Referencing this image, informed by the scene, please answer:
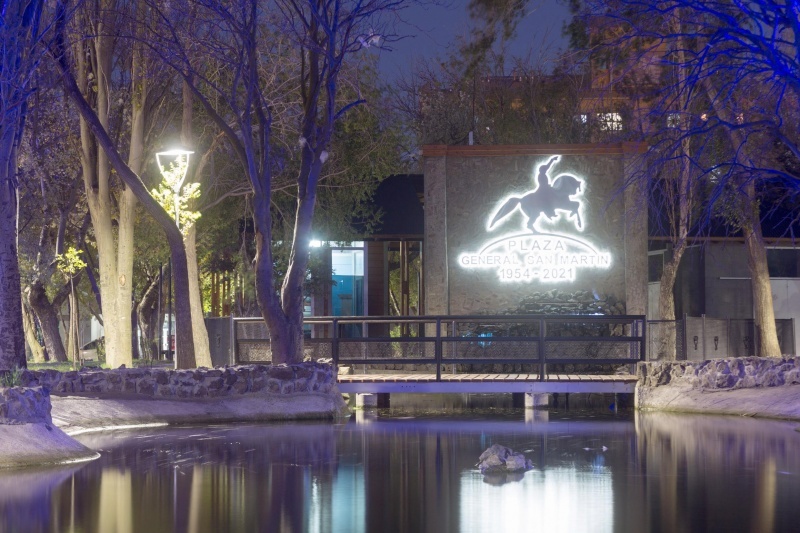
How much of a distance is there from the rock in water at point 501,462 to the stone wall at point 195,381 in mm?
7440

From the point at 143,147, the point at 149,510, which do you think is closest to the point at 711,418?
the point at 149,510

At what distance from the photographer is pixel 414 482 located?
35.2ft

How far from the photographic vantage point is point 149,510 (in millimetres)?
9102

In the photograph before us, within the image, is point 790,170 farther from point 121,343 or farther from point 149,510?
point 149,510

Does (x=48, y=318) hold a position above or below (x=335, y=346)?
above

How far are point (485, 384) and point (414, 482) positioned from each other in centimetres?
979

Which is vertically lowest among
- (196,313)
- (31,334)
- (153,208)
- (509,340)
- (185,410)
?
(185,410)

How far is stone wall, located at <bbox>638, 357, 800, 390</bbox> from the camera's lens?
19.1 m

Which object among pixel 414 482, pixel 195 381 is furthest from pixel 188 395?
pixel 414 482

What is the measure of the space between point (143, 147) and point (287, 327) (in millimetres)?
7996

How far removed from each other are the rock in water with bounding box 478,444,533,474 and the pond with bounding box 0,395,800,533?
0.18 metres

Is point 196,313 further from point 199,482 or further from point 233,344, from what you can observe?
point 199,482

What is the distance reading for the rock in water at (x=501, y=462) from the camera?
37.4ft

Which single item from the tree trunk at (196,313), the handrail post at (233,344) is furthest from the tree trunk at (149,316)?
the handrail post at (233,344)
